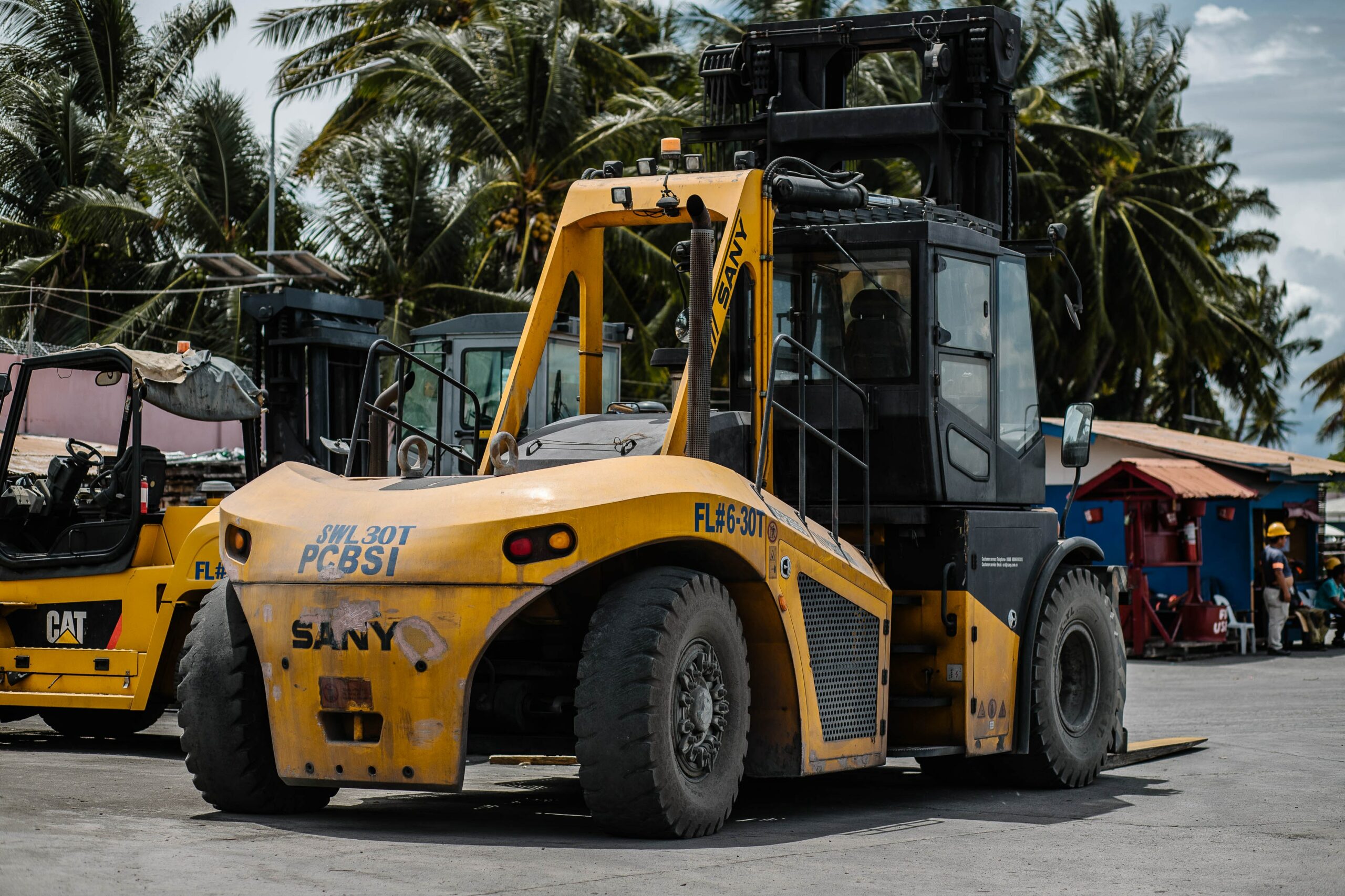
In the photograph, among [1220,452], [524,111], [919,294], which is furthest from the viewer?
[524,111]

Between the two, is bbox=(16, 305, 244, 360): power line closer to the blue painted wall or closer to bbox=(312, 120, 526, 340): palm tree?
bbox=(312, 120, 526, 340): palm tree

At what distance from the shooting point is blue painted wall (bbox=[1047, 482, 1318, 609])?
27.5m

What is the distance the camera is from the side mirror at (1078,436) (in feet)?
34.3

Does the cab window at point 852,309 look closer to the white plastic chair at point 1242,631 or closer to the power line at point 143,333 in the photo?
the white plastic chair at point 1242,631

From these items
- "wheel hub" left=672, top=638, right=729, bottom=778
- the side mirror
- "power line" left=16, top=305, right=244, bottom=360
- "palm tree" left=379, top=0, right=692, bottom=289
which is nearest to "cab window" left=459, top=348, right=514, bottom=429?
the side mirror

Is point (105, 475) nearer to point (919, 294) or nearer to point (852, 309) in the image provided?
point (852, 309)

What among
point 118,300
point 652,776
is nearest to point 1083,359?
point 118,300

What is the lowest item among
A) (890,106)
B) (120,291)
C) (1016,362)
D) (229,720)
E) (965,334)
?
(229,720)

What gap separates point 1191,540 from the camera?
25672 mm

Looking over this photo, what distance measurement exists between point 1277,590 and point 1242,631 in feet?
2.62

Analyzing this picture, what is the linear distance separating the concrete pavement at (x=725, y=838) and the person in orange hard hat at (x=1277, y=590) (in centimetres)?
1493

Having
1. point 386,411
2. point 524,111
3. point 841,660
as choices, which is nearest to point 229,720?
point 386,411

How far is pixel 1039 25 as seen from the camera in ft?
151

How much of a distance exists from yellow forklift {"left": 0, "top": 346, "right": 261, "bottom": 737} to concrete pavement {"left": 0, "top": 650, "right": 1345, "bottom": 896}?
581mm
